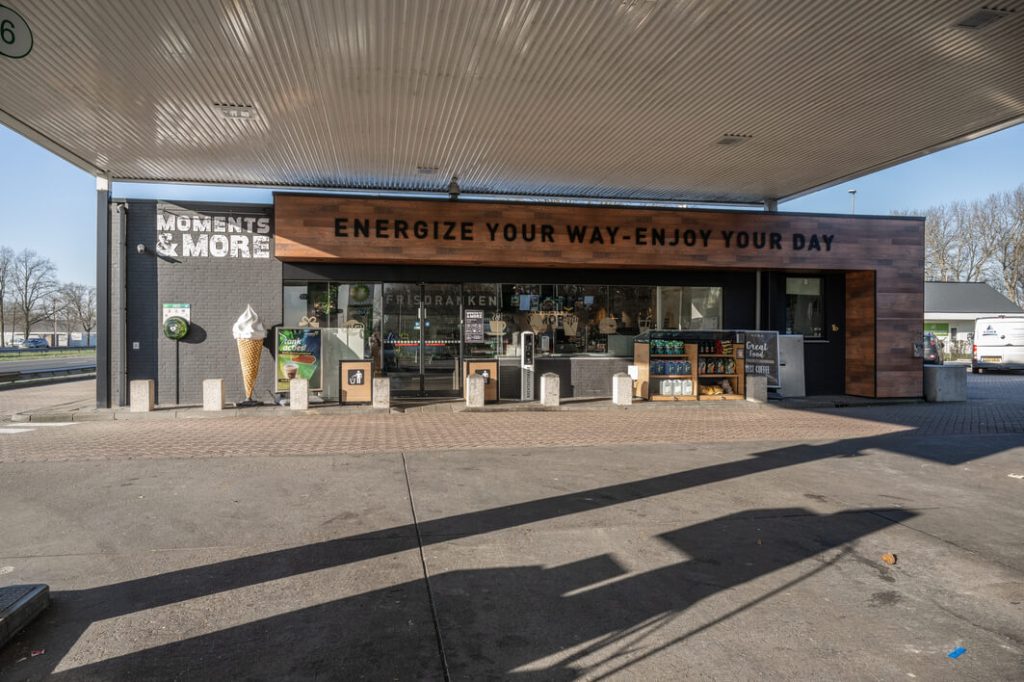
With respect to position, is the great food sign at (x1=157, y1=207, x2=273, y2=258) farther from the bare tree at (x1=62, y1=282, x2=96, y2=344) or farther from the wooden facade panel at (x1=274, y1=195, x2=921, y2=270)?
the bare tree at (x1=62, y1=282, x2=96, y2=344)

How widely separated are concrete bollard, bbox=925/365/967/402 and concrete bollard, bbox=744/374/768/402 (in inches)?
173

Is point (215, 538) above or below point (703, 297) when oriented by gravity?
below

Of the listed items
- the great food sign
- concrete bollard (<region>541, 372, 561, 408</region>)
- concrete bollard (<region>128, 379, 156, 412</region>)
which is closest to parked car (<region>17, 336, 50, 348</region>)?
the great food sign

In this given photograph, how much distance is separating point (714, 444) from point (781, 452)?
1.01 metres

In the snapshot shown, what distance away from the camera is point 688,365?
51.0ft

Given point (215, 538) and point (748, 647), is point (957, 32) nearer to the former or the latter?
point (748, 647)

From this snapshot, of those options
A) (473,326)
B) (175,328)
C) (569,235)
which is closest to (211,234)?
(175,328)

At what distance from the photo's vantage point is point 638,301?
53.9ft

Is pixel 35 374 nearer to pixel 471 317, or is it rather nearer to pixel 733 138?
pixel 471 317

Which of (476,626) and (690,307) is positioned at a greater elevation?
(690,307)

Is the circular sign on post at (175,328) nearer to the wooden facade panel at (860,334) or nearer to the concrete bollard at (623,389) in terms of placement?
the concrete bollard at (623,389)

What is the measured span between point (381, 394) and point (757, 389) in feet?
28.4

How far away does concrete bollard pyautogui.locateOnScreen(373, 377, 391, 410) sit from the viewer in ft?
44.2

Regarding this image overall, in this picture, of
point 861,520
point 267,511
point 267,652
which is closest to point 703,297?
point 861,520
